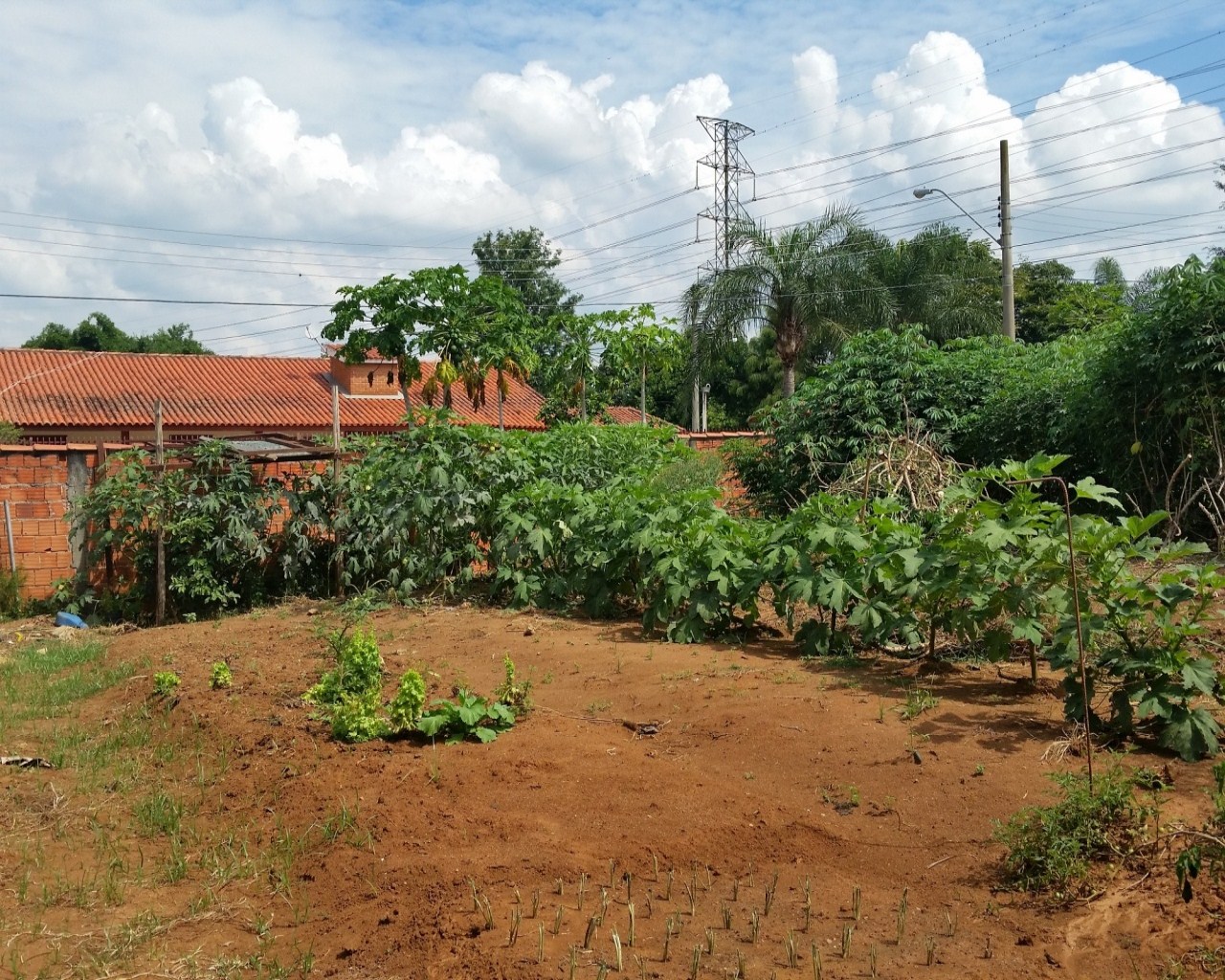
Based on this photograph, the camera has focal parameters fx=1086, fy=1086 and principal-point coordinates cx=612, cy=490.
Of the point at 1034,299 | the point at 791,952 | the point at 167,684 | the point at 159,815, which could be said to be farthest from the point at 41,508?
the point at 1034,299

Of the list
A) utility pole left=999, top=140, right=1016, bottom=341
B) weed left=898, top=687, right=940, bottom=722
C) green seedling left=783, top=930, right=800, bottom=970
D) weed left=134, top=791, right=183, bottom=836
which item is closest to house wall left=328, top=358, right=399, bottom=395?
utility pole left=999, top=140, right=1016, bottom=341

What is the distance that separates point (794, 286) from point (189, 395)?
18.0m

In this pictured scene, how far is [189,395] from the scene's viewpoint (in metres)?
31.1

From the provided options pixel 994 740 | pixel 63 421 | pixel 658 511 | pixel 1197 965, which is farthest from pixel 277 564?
pixel 63 421

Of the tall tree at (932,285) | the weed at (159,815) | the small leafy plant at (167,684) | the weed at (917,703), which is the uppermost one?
the tall tree at (932,285)

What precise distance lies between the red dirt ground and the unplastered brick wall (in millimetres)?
5013

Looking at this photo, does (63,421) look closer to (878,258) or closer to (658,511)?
(878,258)

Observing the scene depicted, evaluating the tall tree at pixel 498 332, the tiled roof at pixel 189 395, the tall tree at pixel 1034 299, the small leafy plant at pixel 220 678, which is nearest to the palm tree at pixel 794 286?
the tall tree at pixel 498 332

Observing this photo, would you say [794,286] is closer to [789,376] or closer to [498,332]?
[789,376]

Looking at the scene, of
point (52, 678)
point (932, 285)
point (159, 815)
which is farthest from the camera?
point (932, 285)

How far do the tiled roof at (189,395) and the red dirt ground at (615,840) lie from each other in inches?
846

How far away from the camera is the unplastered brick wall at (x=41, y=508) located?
35.7 feet

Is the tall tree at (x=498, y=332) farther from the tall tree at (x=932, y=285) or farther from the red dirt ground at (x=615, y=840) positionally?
the red dirt ground at (x=615, y=840)

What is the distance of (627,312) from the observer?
21.0 m
